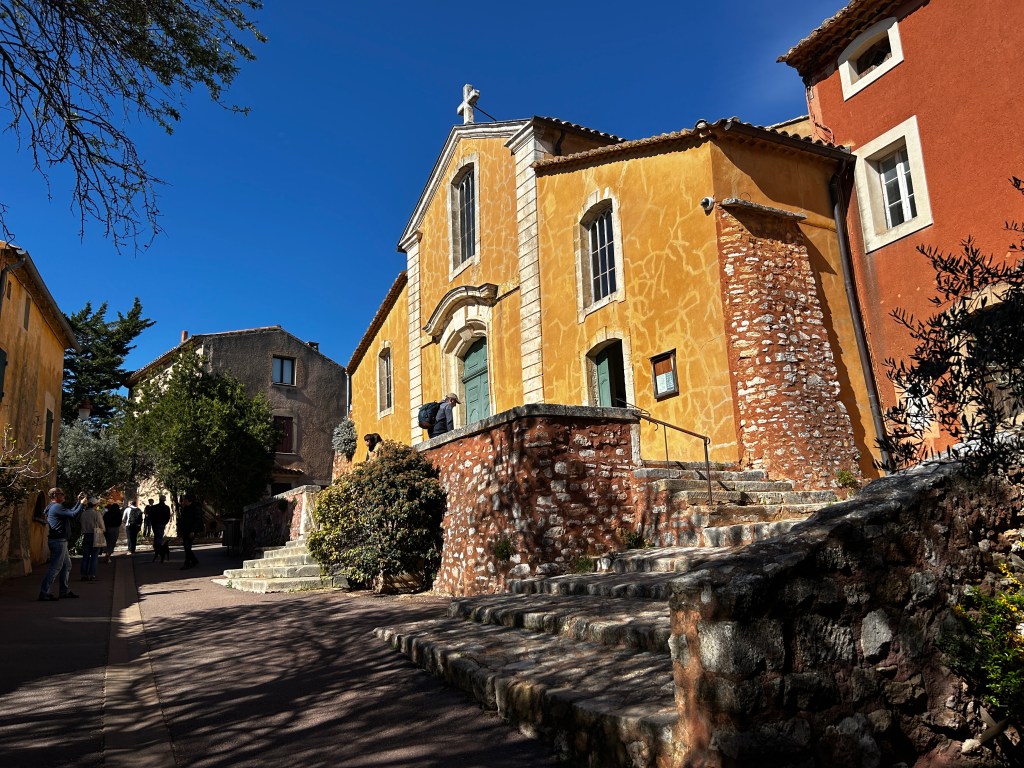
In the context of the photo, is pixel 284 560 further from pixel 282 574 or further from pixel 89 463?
pixel 89 463

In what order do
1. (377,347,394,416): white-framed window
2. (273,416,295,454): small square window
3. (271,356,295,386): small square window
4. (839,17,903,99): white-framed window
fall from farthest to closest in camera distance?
(271,356,295,386): small square window → (273,416,295,454): small square window → (377,347,394,416): white-framed window → (839,17,903,99): white-framed window

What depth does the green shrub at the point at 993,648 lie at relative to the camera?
3611mm

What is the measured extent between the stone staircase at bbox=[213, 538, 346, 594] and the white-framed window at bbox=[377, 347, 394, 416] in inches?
239

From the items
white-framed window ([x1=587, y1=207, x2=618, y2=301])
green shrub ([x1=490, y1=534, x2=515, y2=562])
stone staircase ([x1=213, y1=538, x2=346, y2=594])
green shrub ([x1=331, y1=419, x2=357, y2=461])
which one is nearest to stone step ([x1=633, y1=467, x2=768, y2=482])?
green shrub ([x1=490, y1=534, x2=515, y2=562])

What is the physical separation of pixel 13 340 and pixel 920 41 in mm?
16468

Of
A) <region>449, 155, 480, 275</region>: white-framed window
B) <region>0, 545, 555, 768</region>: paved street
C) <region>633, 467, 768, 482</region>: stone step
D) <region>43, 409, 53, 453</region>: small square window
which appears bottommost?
<region>0, 545, 555, 768</region>: paved street

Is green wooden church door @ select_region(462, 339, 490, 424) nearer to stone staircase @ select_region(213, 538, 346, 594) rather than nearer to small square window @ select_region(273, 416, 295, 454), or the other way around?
stone staircase @ select_region(213, 538, 346, 594)

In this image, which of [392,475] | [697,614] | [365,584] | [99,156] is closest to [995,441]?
[697,614]

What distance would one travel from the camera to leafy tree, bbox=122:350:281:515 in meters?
24.6

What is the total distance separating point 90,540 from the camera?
519 inches

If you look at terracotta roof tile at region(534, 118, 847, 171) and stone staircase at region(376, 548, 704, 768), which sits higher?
terracotta roof tile at region(534, 118, 847, 171)

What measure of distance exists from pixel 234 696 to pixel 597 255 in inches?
377

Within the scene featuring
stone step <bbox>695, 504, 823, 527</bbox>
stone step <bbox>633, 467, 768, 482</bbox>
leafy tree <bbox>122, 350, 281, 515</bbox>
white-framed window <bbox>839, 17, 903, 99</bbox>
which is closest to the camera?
stone step <bbox>695, 504, 823, 527</bbox>

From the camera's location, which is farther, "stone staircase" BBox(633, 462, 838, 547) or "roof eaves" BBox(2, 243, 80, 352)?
"roof eaves" BBox(2, 243, 80, 352)
